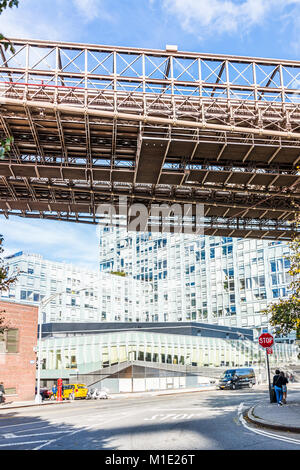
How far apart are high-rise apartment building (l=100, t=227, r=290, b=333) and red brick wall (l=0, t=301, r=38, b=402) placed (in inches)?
Answer: 1864

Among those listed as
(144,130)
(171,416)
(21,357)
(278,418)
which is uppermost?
(144,130)

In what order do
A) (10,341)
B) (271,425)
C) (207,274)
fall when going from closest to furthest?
(271,425), (10,341), (207,274)

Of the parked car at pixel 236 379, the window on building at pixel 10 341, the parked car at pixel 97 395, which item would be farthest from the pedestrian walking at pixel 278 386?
the parked car at pixel 97 395

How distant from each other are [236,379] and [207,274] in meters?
47.4

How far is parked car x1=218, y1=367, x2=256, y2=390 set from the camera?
4653 centimetres

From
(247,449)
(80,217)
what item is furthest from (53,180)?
(247,449)

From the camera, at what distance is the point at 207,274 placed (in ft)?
308

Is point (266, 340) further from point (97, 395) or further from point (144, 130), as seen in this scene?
point (97, 395)

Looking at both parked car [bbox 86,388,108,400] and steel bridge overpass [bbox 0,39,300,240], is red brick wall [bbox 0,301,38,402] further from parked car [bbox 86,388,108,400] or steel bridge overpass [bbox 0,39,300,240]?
steel bridge overpass [bbox 0,39,300,240]

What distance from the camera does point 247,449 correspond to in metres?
10.8

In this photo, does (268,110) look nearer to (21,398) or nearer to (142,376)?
(21,398)

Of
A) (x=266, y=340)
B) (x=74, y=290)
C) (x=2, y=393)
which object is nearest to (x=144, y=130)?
(x=266, y=340)

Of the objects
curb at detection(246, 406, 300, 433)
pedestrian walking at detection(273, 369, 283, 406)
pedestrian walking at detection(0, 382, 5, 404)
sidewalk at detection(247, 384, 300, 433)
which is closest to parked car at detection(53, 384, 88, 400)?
pedestrian walking at detection(0, 382, 5, 404)

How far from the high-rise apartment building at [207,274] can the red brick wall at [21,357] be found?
1864 inches
